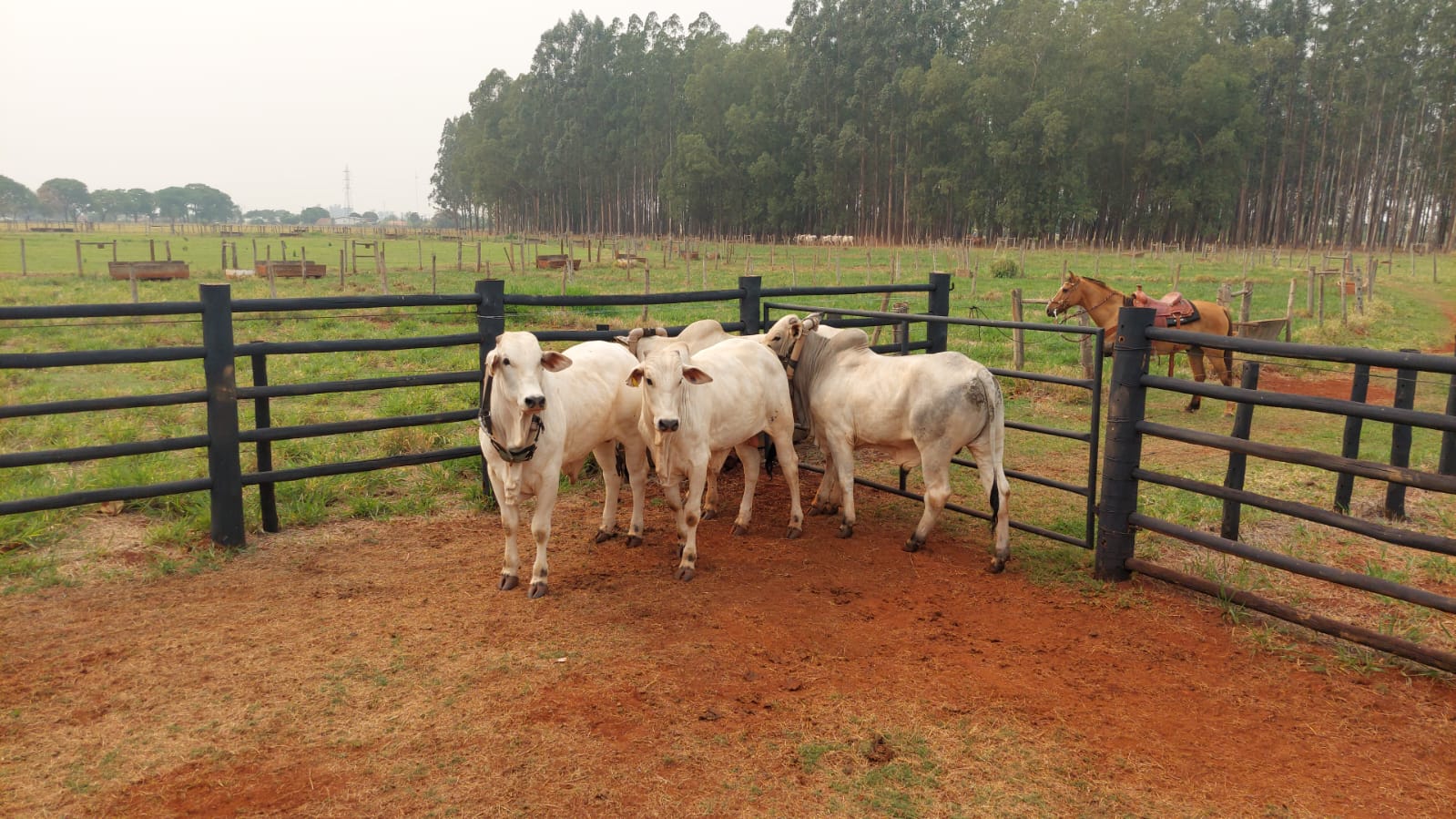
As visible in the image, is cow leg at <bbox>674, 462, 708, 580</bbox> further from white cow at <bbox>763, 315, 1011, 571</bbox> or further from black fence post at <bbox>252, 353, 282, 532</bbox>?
black fence post at <bbox>252, 353, 282, 532</bbox>

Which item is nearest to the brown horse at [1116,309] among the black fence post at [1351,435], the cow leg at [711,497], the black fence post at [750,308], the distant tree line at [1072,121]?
the black fence post at [1351,435]

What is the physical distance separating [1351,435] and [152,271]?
2853cm

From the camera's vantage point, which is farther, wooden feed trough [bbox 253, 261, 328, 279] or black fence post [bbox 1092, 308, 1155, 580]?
wooden feed trough [bbox 253, 261, 328, 279]

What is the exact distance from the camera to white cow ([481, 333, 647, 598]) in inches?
201

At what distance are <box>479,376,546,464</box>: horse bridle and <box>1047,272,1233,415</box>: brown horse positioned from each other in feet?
31.9

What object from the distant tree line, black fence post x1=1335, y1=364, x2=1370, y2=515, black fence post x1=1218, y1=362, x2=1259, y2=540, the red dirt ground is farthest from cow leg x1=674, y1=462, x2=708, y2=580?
the distant tree line

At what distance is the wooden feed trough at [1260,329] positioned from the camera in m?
13.5

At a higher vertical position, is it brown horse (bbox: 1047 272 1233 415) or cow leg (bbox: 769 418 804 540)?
brown horse (bbox: 1047 272 1233 415)

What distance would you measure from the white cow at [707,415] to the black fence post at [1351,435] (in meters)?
3.67

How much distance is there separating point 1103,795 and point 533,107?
271 ft

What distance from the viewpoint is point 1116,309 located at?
12.9m

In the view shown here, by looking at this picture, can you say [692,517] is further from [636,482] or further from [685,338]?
[685,338]

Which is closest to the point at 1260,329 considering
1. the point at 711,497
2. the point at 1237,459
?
the point at 1237,459

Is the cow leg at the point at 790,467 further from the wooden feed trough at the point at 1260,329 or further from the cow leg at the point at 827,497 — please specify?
the wooden feed trough at the point at 1260,329
